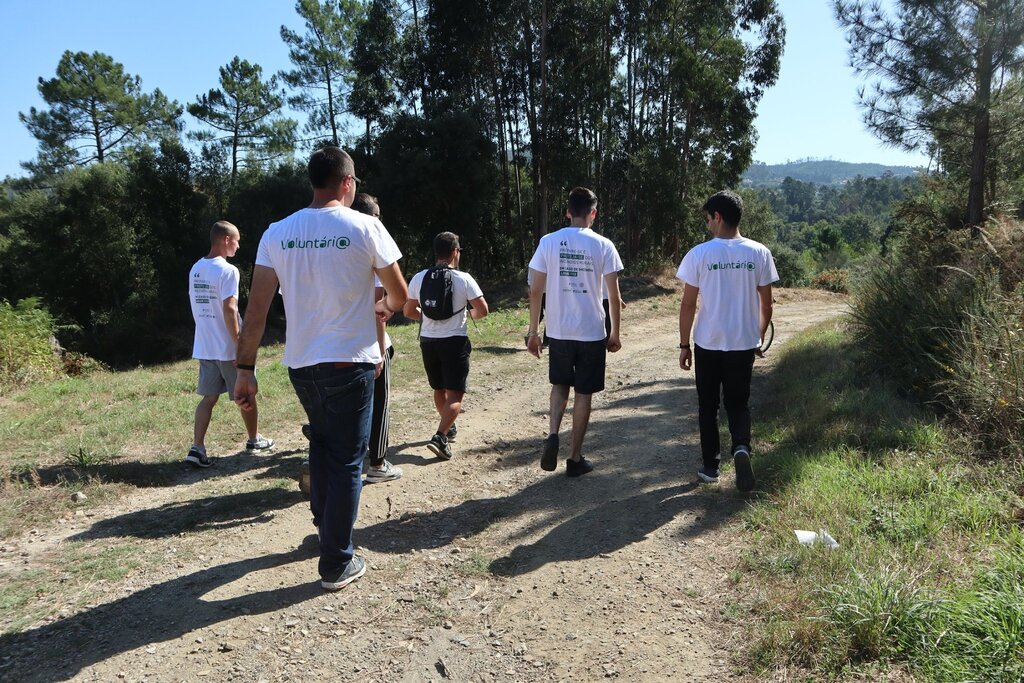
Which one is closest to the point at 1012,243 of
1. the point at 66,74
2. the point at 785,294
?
the point at 785,294

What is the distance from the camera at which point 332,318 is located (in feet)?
11.8

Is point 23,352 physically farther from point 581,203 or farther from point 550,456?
point 581,203

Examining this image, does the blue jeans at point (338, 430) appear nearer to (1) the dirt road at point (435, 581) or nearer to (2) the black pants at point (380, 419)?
(1) the dirt road at point (435, 581)

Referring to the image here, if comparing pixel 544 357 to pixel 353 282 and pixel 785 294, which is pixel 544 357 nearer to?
pixel 353 282

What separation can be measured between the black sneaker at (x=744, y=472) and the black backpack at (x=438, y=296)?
99.5 inches

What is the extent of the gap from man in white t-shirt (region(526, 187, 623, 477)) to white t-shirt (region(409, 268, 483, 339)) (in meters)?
0.68

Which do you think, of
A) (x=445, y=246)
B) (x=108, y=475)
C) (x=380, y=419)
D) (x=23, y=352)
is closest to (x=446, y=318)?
(x=445, y=246)

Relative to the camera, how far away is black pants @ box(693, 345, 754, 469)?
4.86m

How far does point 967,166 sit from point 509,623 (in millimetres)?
13134

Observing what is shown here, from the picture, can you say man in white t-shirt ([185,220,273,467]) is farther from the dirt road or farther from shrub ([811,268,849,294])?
shrub ([811,268,849,294])

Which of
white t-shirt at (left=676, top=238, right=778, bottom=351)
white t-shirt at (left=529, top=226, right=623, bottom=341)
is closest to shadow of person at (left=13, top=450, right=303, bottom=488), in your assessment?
white t-shirt at (left=529, top=226, right=623, bottom=341)

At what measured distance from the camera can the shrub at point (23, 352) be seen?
10539mm

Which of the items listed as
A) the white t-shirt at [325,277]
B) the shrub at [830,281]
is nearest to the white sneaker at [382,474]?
the white t-shirt at [325,277]

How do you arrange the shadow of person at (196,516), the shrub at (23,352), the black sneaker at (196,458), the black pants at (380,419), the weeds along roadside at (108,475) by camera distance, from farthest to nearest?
the shrub at (23,352) → the black sneaker at (196,458) → the black pants at (380,419) → the shadow of person at (196,516) → the weeds along roadside at (108,475)
